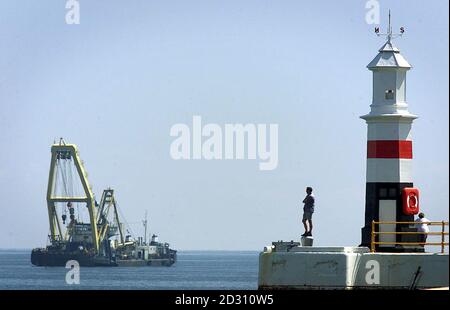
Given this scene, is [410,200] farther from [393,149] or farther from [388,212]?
[393,149]

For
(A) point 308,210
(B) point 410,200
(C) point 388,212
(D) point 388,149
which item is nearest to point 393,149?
(D) point 388,149

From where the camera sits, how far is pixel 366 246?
36406mm

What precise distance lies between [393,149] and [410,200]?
4.19 feet

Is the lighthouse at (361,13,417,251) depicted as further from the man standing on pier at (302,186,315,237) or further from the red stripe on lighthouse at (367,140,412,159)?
the man standing on pier at (302,186,315,237)

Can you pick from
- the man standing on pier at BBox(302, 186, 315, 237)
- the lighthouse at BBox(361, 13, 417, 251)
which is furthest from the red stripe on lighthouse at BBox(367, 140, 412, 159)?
the man standing on pier at BBox(302, 186, 315, 237)

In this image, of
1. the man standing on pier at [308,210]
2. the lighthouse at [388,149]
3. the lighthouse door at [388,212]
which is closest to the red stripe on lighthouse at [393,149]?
the lighthouse at [388,149]

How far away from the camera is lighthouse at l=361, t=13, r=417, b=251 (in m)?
36.1

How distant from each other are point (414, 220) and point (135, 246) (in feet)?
519

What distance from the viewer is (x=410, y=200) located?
3612 cm

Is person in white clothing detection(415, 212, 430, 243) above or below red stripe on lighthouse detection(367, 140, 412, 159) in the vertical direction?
below

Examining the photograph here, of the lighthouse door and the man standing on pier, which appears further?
the lighthouse door

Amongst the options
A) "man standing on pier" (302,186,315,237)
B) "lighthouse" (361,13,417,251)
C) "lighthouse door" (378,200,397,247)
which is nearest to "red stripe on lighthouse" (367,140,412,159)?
"lighthouse" (361,13,417,251)

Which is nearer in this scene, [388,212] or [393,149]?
[393,149]

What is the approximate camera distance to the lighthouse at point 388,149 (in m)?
36.1
